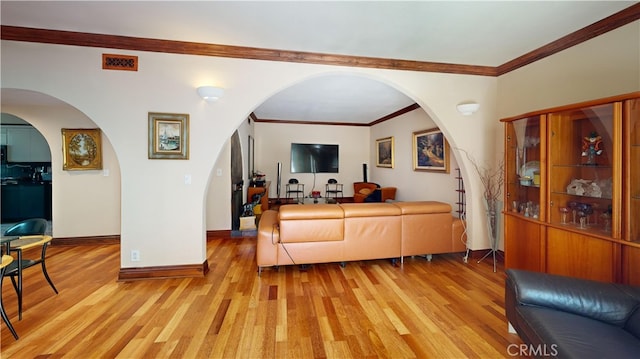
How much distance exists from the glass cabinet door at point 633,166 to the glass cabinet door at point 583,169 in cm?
8

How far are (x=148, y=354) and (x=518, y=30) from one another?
13.8 ft

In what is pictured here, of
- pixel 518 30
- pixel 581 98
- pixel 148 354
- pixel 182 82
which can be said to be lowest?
pixel 148 354

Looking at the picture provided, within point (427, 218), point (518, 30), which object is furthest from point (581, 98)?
point (427, 218)

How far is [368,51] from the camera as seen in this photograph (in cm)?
306

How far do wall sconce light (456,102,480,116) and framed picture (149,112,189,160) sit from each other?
3417 mm

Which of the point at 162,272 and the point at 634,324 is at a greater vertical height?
the point at 634,324

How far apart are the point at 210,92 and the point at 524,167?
352cm

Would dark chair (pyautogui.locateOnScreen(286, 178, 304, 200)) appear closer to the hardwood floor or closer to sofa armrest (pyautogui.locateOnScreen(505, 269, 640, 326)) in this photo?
the hardwood floor

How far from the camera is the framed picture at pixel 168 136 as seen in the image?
289cm

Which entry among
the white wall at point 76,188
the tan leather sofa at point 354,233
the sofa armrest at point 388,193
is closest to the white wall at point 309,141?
the sofa armrest at point 388,193

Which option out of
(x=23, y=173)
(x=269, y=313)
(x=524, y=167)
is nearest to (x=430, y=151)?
(x=524, y=167)

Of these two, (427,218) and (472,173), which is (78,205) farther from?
(472,173)

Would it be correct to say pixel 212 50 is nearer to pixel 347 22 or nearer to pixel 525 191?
pixel 347 22

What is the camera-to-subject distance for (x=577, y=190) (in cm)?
239
